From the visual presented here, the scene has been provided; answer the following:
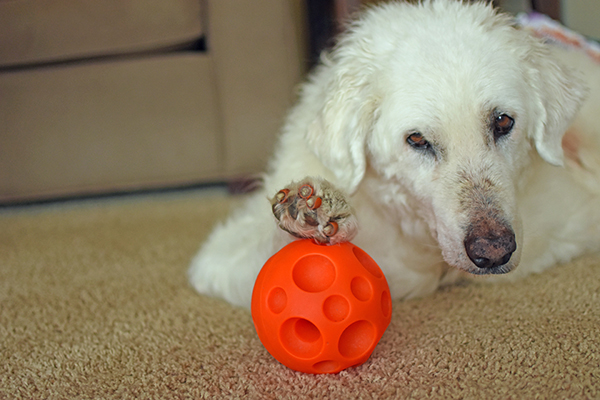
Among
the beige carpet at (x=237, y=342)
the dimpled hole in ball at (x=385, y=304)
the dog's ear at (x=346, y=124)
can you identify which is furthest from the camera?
the dog's ear at (x=346, y=124)

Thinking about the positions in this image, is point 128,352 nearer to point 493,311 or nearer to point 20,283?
point 20,283

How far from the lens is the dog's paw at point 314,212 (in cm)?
115

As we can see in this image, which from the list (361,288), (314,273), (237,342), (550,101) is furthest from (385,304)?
(550,101)

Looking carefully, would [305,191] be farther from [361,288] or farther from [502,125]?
[502,125]

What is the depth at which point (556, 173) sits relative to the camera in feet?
5.60

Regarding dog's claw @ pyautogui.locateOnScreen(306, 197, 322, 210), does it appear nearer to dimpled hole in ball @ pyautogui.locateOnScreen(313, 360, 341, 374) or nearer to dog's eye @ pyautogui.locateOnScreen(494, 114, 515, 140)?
dimpled hole in ball @ pyautogui.locateOnScreen(313, 360, 341, 374)

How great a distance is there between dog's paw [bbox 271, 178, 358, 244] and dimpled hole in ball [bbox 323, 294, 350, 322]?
0.13 metres

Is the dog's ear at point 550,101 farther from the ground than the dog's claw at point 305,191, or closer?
farther from the ground

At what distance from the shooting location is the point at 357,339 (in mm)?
1133

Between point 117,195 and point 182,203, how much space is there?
57 centimetres

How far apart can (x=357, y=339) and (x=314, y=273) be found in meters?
0.17

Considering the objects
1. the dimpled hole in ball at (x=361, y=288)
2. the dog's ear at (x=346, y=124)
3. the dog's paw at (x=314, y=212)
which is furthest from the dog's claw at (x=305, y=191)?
the dog's ear at (x=346, y=124)

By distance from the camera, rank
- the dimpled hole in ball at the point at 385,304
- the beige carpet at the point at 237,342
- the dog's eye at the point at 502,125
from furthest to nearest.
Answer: the dog's eye at the point at 502,125, the dimpled hole in ball at the point at 385,304, the beige carpet at the point at 237,342

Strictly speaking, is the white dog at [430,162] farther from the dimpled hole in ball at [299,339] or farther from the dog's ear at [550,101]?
the dimpled hole in ball at [299,339]
